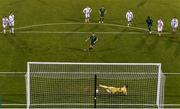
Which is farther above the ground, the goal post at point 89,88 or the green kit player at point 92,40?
the green kit player at point 92,40

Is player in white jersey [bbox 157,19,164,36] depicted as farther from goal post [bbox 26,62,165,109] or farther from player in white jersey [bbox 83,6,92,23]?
goal post [bbox 26,62,165,109]

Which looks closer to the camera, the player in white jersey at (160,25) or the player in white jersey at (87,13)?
the player in white jersey at (160,25)

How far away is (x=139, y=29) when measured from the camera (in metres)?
44.1

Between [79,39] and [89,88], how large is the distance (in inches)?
459

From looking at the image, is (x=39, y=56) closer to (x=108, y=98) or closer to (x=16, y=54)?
(x=16, y=54)

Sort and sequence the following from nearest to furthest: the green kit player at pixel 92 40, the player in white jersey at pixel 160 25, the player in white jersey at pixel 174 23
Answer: the green kit player at pixel 92 40
the player in white jersey at pixel 160 25
the player in white jersey at pixel 174 23

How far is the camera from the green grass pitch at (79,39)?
35.6 metres

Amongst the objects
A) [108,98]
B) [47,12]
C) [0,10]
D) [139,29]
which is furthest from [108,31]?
[108,98]

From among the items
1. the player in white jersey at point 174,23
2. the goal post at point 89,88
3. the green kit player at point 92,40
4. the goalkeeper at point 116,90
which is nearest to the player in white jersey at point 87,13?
the green kit player at point 92,40

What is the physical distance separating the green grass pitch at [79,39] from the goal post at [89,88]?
1576 mm

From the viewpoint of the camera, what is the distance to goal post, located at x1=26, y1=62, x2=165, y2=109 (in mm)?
29125

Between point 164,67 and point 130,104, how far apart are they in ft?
26.0

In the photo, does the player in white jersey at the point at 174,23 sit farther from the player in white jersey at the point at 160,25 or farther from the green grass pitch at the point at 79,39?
the player in white jersey at the point at 160,25

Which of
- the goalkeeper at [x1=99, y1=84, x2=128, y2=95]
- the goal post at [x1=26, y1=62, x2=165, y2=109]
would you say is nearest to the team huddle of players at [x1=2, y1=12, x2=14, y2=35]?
the goal post at [x1=26, y1=62, x2=165, y2=109]
